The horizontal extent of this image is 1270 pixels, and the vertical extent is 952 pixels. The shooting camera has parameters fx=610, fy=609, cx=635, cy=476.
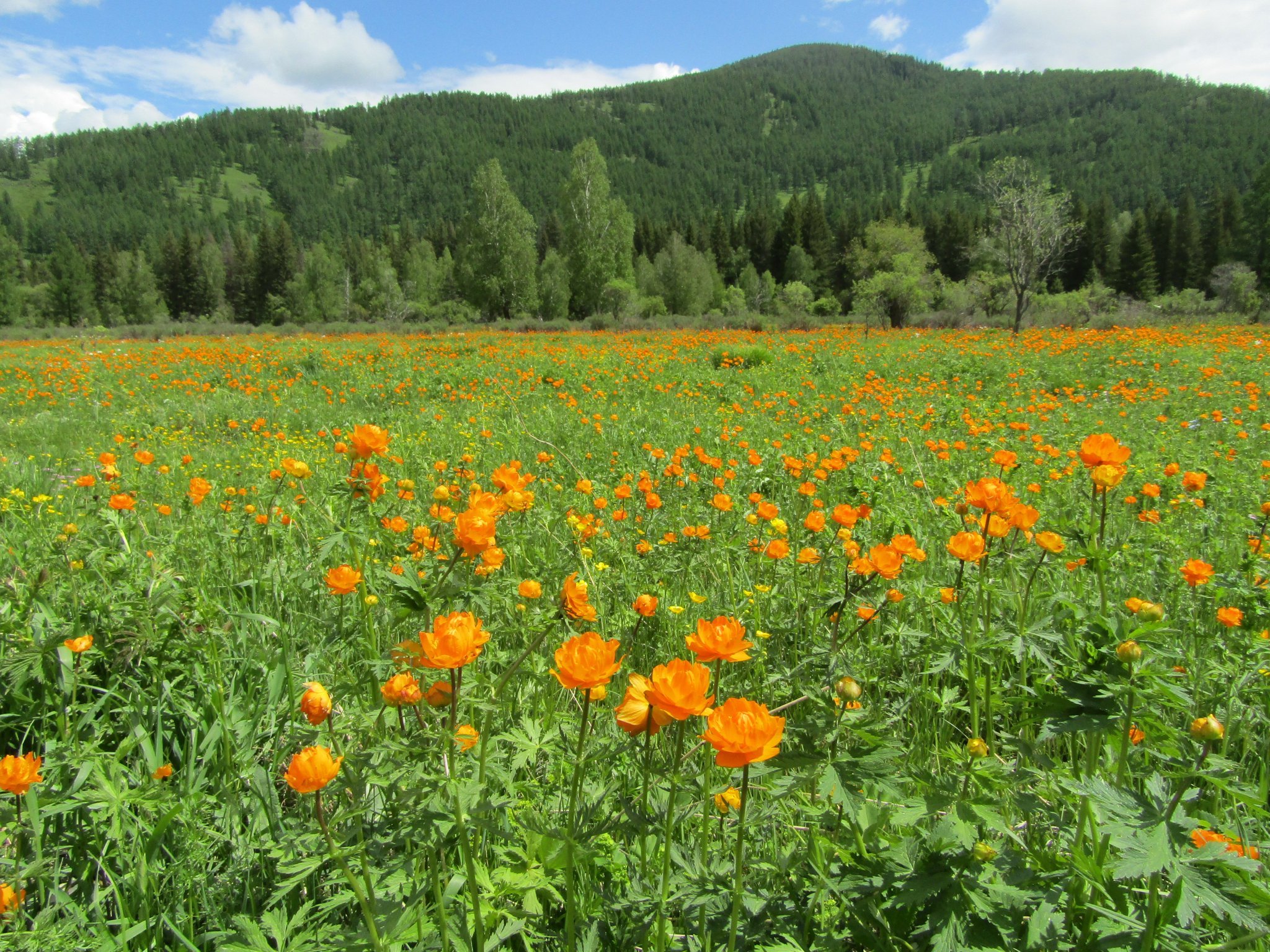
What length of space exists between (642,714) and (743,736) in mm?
185

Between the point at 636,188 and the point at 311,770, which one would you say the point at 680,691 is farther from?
the point at 636,188

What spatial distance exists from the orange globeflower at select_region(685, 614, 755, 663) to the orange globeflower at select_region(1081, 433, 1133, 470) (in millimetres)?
1084

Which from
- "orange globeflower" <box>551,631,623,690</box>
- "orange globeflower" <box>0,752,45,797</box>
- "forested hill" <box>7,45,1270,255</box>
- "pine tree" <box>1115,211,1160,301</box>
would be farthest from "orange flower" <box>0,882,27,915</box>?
"forested hill" <box>7,45,1270,255</box>

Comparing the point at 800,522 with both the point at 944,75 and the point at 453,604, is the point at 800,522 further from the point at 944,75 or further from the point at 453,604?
the point at 944,75

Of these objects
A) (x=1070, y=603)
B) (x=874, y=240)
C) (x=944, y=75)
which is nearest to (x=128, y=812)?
(x=1070, y=603)

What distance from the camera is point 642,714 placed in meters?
0.90

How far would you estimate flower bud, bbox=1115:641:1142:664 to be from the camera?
91cm

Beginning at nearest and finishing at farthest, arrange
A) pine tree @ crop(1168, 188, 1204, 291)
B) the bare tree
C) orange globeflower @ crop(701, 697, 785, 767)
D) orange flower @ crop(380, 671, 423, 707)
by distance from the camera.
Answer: orange globeflower @ crop(701, 697, 785, 767), orange flower @ crop(380, 671, 423, 707), the bare tree, pine tree @ crop(1168, 188, 1204, 291)

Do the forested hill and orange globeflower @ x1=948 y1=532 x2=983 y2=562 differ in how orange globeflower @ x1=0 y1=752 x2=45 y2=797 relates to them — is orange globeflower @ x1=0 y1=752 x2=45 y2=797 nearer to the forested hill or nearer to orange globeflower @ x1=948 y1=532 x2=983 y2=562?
orange globeflower @ x1=948 y1=532 x2=983 y2=562

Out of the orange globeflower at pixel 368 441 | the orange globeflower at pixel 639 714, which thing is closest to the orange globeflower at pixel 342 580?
the orange globeflower at pixel 368 441

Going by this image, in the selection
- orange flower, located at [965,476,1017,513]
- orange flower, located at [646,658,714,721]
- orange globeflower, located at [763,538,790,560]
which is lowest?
orange globeflower, located at [763,538,790,560]

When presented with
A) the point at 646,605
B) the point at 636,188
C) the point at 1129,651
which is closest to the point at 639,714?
the point at 646,605

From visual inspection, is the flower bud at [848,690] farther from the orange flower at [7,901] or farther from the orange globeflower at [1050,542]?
the orange flower at [7,901]

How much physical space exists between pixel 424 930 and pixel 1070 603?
1692 mm
